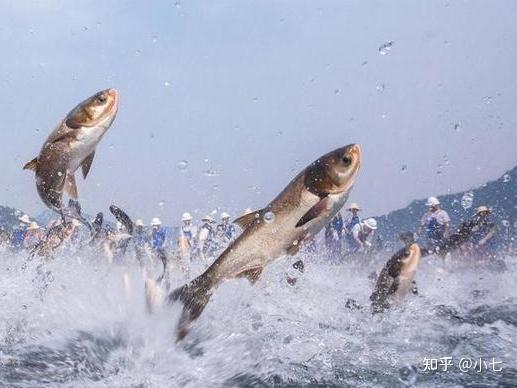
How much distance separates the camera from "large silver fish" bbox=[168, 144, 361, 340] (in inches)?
163

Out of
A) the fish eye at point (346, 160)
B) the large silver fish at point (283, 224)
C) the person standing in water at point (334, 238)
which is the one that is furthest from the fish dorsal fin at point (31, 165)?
the person standing in water at point (334, 238)

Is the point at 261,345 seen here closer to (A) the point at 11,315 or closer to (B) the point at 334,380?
(B) the point at 334,380

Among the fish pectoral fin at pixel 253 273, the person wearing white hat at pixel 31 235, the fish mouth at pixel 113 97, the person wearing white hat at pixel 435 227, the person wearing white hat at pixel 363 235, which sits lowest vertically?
the person wearing white hat at pixel 435 227

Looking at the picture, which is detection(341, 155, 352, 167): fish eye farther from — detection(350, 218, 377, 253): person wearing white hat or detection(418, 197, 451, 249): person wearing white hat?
detection(350, 218, 377, 253): person wearing white hat

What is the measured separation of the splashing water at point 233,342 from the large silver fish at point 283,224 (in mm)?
250

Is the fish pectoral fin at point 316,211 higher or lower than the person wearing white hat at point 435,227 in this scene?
higher

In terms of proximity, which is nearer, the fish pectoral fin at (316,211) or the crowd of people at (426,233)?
the fish pectoral fin at (316,211)

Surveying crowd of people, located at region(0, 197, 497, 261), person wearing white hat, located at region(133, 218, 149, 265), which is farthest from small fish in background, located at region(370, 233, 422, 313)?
person wearing white hat, located at region(133, 218, 149, 265)

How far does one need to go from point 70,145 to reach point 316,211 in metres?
2.12

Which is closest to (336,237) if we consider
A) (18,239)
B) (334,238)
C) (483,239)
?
(334,238)

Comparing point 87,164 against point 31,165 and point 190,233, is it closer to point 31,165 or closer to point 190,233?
point 31,165

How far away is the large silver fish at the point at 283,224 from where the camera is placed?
13.5 ft

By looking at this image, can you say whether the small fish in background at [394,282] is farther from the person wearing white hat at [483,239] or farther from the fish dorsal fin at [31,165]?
the person wearing white hat at [483,239]

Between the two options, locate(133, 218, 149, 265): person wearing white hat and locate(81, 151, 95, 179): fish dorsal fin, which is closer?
locate(81, 151, 95, 179): fish dorsal fin
